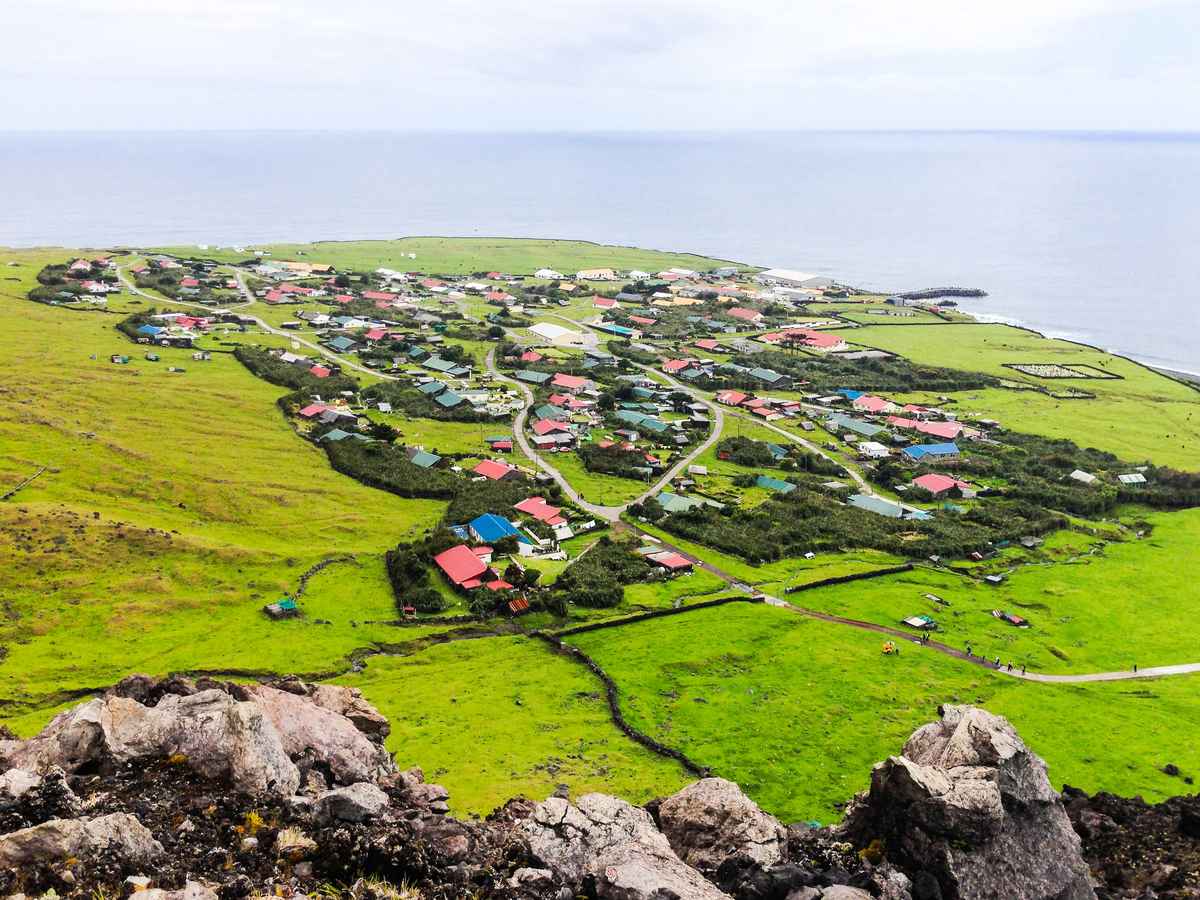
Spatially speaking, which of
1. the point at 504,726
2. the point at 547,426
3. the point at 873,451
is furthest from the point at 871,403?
the point at 504,726

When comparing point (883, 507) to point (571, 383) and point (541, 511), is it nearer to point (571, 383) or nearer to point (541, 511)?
point (541, 511)

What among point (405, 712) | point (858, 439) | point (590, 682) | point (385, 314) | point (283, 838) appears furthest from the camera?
point (385, 314)

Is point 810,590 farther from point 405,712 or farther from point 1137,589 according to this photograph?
point 405,712

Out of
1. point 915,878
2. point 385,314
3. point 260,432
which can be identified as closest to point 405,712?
point 915,878

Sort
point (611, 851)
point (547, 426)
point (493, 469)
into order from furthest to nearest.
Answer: point (547, 426) < point (493, 469) < point (611, 851)

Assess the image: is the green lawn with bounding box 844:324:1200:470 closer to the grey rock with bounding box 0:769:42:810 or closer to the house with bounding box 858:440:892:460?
the house with bounding box 858:440:892:460

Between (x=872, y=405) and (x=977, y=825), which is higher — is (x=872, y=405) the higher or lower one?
the lower one
